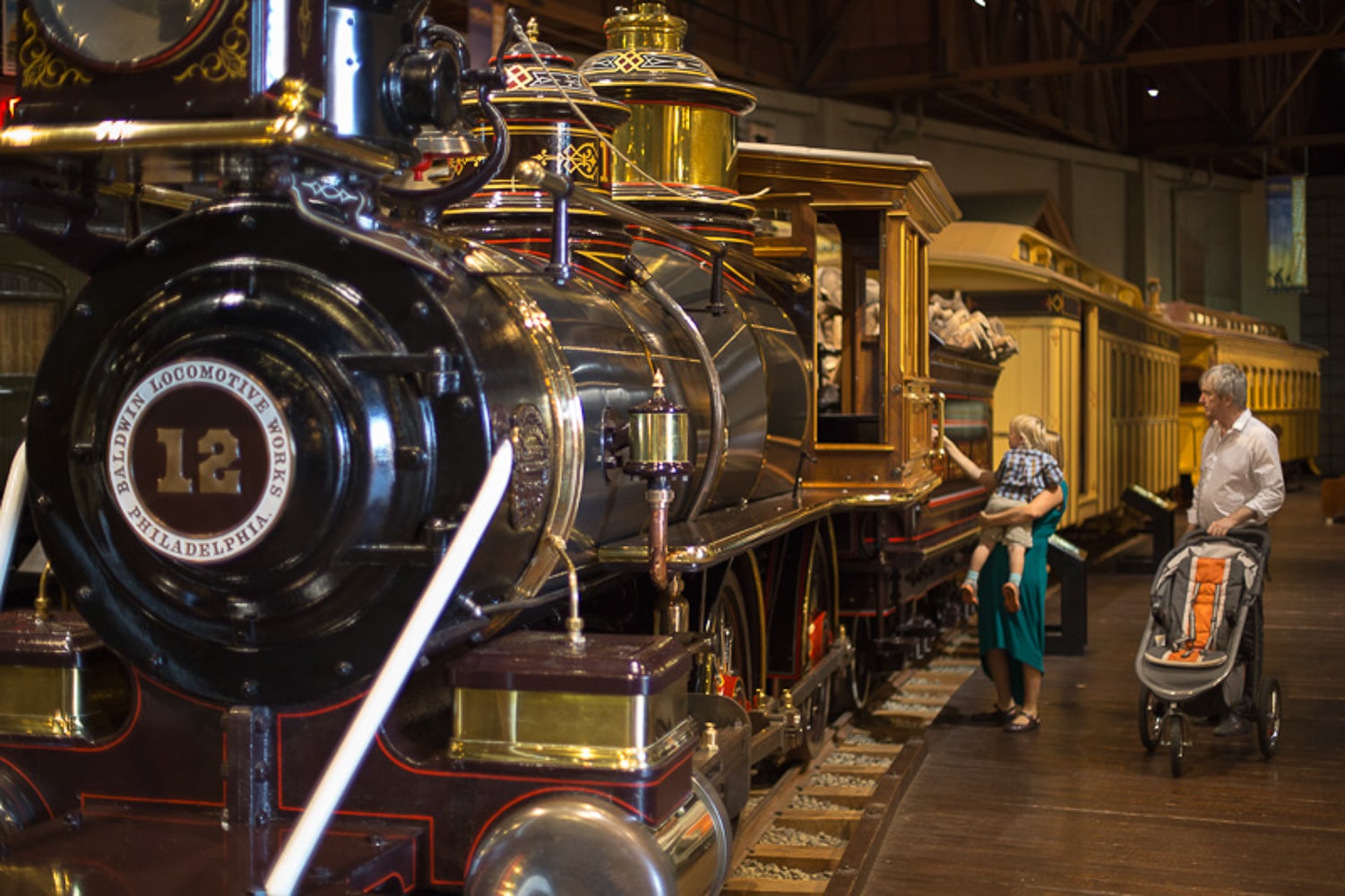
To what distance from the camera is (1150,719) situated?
5.78m

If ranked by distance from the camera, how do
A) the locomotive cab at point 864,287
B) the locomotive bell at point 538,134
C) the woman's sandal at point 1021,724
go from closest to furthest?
the locomotive bell at point 538,134 → the woman's sandal at point 1021,724 → the locomotive cab at point 864,287

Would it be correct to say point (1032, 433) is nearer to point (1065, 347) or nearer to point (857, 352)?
point (857, 352)

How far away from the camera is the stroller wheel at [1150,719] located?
18.9 ft

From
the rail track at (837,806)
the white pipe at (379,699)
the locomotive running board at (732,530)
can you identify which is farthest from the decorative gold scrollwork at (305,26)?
the rail track at (837,806)

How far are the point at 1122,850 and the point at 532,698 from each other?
2.63 meters

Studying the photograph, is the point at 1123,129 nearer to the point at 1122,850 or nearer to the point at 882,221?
the point at 882,221

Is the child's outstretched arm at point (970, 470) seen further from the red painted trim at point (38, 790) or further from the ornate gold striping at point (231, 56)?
the ornate gold striping at point (231, 56)

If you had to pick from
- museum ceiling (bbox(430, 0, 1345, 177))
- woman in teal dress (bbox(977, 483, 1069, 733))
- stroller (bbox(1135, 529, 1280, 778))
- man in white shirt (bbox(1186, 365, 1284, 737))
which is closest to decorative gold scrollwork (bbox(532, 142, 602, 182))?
man in white shirt (bbox(1186, 365, 1284, 737))

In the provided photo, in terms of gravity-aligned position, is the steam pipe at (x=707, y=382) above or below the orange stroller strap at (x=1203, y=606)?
above

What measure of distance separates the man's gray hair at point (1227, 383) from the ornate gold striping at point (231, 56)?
13.7 ft

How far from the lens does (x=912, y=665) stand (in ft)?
27.0

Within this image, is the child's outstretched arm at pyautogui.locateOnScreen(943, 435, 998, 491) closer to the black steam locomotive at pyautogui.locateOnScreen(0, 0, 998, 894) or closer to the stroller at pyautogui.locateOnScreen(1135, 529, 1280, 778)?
the stroller at pyautogui.locateOnScreen(1135, 529, 1280, 778)

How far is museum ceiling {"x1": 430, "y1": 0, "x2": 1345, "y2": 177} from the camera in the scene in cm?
1485

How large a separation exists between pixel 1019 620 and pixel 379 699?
4.40 metres
